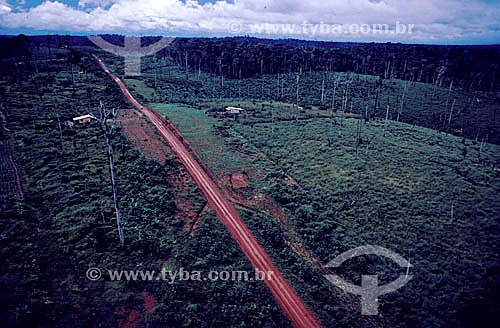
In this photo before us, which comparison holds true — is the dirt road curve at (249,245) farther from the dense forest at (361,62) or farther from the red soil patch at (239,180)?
the dense forest at (361,62)

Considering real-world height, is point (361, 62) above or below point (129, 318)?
above

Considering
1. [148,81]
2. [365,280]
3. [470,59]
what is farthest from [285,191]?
[470,59]

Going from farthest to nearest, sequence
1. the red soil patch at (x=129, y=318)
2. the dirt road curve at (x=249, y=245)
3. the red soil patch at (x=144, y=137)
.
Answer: the red soil patch at (x=144, y=137), the dirt road curve at (x=249, y=245), the red soil patch at (x=129, y=318)

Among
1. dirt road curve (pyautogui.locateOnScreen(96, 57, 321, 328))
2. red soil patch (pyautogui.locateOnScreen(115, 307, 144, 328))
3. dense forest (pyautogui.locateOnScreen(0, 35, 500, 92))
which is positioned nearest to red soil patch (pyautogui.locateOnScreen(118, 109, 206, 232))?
dirt road curve (pyautogui.locateOnScreen(96, 57, 321, 328))

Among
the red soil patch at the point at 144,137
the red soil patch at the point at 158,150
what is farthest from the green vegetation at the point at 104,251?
the red soil patch at the point at 144,137

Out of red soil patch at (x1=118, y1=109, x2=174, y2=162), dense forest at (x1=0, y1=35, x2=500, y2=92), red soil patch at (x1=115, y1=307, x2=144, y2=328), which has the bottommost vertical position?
red soil patch at (x1=115, y1=307, x2=144, y2=328)

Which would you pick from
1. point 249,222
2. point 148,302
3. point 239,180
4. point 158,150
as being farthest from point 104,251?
point 158,150

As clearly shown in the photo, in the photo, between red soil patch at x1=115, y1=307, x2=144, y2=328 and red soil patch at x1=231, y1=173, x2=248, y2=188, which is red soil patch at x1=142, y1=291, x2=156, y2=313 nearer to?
red soil patch at x1=115, y1=307, x2=144, y2=328

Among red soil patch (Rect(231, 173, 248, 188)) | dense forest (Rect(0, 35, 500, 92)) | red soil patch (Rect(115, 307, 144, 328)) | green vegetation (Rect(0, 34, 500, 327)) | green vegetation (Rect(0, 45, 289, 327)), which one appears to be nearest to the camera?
red soil patch (Rect(115, 307, 144, 328))

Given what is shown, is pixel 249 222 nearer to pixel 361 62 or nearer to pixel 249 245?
pixel 249 245
